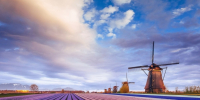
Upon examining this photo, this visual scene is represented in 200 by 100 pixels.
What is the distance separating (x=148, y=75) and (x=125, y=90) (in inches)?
320

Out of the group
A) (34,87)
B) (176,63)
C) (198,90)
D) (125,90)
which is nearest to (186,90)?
(198,90)

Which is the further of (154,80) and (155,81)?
(154,80)

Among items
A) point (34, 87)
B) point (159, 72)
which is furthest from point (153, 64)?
point (34, 87)

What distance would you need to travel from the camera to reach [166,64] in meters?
44.0

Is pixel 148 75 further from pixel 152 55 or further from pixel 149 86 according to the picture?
pixel 152 55

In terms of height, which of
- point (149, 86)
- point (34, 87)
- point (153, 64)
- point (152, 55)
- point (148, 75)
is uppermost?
point (152, 55)

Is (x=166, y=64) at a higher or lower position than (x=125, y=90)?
higher

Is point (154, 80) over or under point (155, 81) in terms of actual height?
over

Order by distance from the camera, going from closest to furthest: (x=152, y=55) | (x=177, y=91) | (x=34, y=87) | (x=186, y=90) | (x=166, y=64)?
(x=186, y=90) → (x=177, y=91) → (x=166, y=64) → (x=152, y=55) → (x=34, y=87)

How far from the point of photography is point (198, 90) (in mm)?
24406

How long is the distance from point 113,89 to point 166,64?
2450 cm

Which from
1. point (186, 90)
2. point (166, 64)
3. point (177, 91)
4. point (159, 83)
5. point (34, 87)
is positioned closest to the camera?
point (186, 90)

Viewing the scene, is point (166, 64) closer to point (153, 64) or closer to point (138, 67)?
point (153, 64)

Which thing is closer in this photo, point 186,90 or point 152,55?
point 186,90
